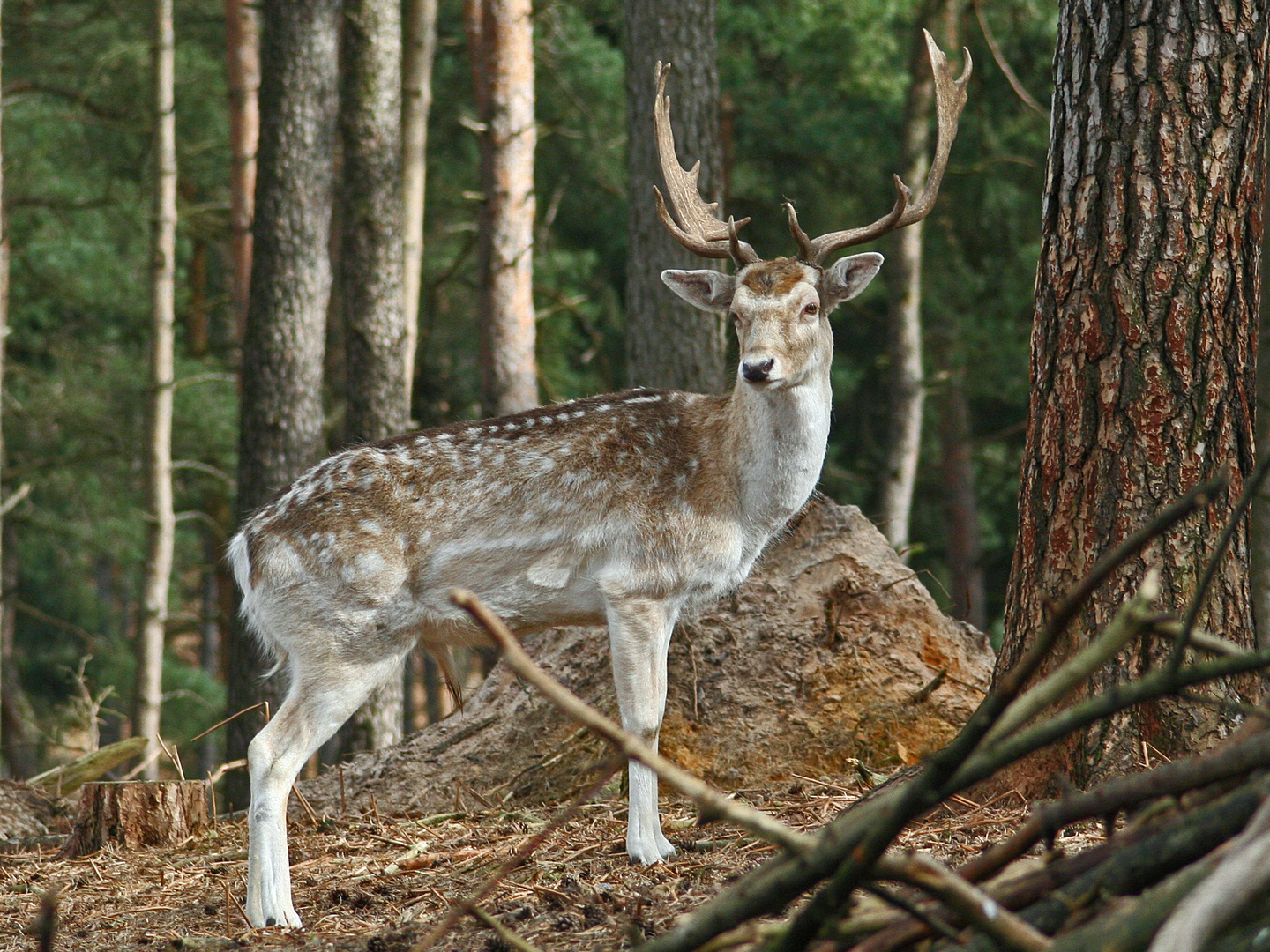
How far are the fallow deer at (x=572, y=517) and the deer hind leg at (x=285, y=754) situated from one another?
0.01 meters

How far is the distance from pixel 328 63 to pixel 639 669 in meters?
7.26

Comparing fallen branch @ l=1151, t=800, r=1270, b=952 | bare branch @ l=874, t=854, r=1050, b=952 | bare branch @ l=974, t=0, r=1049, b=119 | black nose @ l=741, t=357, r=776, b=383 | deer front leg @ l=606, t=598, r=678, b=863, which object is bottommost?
deer front leg @ l=606, t=598, r=678, b=863

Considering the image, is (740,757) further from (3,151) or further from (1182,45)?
(3,151)

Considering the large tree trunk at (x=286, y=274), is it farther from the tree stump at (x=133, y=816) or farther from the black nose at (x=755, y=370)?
the black nose at (x=755, y=370)

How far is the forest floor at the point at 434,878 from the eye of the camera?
410 centimetres

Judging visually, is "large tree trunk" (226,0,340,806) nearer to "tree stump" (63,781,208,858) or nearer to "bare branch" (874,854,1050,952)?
"tree stump" (63,781,208,858)

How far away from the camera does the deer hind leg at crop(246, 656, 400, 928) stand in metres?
4.74

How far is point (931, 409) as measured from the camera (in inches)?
832

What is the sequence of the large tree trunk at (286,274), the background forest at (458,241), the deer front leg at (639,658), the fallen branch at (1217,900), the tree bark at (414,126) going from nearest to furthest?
the fallen branch at (1217,900)
the deer front leg at (639,658)
the large tree trunk at (286,274)
the tree bark at (414,126)
the background forest at (458,241)

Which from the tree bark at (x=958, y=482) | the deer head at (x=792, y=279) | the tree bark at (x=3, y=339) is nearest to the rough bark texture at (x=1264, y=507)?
the deer head at (x=792, y=279)

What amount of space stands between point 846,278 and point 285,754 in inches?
120

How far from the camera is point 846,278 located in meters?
5.90

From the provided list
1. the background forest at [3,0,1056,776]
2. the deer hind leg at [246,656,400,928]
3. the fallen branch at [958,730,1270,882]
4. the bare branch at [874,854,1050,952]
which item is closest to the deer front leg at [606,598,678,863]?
the deer hind leg at [246,656,400,928]

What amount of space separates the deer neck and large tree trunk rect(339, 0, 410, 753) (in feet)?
20.0
